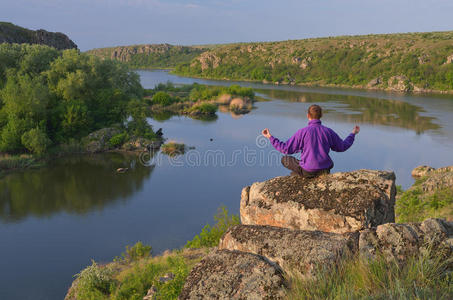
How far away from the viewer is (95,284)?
1295 cm

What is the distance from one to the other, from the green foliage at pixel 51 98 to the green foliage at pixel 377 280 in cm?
3220

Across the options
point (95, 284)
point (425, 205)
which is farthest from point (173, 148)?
point (95, 284)

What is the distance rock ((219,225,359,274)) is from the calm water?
1335 cm

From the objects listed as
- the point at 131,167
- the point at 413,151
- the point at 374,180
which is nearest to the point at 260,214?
the point at 374,180

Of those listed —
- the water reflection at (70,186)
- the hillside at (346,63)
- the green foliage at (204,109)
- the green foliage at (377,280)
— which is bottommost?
the water reflection at (70,186)

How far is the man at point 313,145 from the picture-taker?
263 inches

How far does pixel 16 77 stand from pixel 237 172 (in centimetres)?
2404

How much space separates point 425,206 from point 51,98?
33.4m

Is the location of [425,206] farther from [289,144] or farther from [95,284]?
[95,284]

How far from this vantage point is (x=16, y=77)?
3666 cm

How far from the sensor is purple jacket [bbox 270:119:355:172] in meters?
6.66

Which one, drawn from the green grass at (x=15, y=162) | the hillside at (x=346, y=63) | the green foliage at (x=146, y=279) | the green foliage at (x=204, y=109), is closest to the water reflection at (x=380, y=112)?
the green foliage at (x=204, y=109)

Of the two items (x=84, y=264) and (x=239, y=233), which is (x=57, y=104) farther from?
(x=239, y=233)

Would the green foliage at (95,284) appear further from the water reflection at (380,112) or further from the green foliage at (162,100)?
the green foliage at (162,100)
